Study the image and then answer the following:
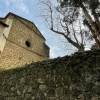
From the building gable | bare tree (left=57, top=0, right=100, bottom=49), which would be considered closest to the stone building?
the building gable

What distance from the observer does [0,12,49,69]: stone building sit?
500 inches

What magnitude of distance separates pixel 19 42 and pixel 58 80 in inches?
423

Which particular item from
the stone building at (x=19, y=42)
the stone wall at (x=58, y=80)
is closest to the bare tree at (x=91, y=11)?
the stone wall at (x=58, y=80)

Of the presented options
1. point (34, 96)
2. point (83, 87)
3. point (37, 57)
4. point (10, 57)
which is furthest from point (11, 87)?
point (37, 57)

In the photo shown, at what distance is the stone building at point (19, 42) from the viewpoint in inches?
500

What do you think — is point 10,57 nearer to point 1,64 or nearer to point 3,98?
point 1,64

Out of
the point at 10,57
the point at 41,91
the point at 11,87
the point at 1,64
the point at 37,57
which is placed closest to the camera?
the point at 41,91

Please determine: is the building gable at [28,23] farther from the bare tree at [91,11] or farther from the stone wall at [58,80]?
the stone wall at [58,80]

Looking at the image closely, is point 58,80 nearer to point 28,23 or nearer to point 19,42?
point 19,42

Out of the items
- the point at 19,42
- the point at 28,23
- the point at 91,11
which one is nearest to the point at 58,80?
the point at 91,11

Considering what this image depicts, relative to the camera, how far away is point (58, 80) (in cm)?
439

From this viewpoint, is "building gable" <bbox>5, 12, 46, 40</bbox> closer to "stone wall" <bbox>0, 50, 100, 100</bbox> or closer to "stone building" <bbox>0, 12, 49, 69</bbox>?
"stone building" <bbox>0, 12, 49, 69</bbox>

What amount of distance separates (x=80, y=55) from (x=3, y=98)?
3430 mm

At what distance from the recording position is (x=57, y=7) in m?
10.9
